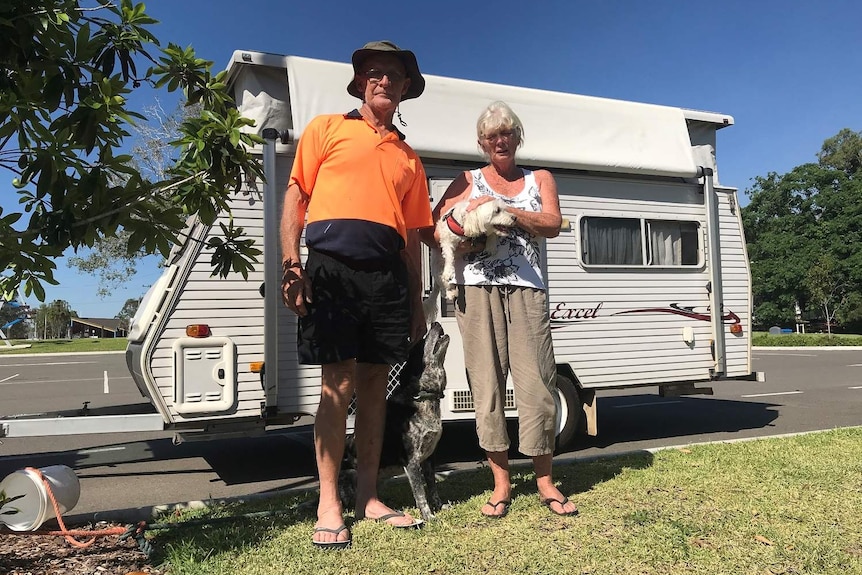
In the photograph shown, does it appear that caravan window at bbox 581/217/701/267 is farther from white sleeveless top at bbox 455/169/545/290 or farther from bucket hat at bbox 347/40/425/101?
bucket hat at bbox 347/40/425/101

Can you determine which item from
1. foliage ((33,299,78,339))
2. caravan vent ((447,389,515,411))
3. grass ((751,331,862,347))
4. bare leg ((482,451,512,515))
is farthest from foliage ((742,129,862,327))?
foliage ((33,299,78,339))

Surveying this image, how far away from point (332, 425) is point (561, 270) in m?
3.21

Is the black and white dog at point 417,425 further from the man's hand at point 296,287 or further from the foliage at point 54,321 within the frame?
the foliage at point 54,321

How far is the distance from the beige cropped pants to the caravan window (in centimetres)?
257

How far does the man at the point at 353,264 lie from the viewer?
2838mm

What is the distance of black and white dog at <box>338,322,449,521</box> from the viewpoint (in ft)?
10.8

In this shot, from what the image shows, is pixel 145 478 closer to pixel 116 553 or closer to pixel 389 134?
pixel 116 553

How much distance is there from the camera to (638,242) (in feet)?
19.5

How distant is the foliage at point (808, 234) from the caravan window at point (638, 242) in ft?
105

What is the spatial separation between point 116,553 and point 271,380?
185cm

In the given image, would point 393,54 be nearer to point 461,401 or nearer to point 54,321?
point 461,401

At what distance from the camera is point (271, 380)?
14.7 ft

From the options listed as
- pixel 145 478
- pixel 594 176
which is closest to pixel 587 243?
pixel 594 176

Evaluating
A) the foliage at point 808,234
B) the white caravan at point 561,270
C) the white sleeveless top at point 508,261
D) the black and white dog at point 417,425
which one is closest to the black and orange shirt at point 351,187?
the white sleeveless top at point 508,261
